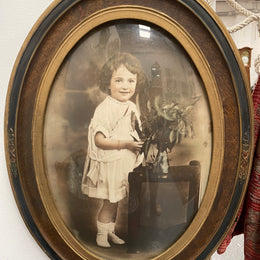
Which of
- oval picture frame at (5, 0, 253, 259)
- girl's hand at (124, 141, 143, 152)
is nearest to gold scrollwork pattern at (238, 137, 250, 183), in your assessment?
oval picture frame at (5, 0, 253, 259)

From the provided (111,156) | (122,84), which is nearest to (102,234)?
(111,156)

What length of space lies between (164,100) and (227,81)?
0.41 ft

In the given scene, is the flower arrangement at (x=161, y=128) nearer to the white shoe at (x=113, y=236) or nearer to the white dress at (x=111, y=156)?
the white dress at (x=111, y=156)

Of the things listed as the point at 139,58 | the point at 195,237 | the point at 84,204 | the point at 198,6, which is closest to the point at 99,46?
the point at 139,58

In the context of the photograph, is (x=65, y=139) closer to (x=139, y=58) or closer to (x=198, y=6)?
(x=139, y=58)

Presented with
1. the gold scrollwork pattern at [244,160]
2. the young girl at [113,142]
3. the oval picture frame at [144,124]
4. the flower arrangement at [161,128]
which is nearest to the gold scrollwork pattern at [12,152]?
the oval picture frame at [144,124]

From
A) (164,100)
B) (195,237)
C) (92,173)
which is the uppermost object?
(164,100)

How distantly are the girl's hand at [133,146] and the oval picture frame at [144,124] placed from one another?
0.02 m

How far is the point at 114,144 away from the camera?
20.6 inches

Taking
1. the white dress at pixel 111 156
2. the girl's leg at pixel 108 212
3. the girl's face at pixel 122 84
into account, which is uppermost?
the girl's face at pixel 122 84

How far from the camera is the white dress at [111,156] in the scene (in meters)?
0.52

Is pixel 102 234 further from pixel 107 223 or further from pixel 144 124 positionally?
pixel 144 124

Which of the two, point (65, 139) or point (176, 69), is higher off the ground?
point (176, 69)

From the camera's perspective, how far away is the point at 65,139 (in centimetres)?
54
